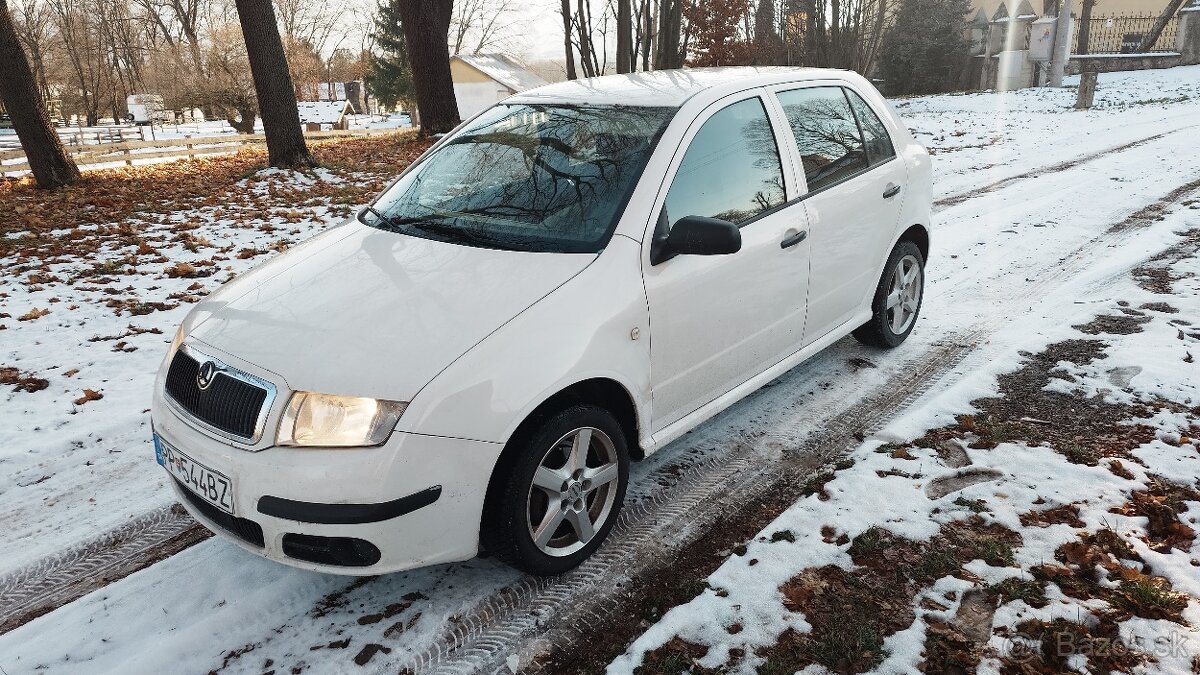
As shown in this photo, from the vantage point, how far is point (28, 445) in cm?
420

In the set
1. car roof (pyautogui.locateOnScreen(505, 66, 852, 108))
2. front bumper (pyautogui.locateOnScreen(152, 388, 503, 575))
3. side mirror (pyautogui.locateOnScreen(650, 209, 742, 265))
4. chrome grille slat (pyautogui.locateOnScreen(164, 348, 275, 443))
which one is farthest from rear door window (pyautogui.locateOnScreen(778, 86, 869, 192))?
chrome grille slat (pyautogui.locateOnScreen(164, 348, 275, 443))

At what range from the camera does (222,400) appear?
2.76 metres

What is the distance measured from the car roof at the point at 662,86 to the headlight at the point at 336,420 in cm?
202

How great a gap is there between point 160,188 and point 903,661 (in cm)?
1264

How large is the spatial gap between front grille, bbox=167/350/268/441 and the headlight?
0.14 meters

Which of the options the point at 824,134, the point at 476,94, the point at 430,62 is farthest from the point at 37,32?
the point at 824,134

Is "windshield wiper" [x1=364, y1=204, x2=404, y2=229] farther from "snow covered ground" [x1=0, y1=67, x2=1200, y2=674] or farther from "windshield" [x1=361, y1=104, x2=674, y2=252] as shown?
"snow covered ground" [x1=0, y1=67, x2=1200, y2=674]

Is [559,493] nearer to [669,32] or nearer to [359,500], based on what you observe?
[359,500]

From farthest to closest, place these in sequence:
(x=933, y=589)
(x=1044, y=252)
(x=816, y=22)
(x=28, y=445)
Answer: (x=816, y=22) < (x=1044, y=252) < (x=28, y=445) < (x=933, y=589)

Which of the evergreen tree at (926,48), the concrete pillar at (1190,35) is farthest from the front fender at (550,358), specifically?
the concrete pillar at (1190,35)

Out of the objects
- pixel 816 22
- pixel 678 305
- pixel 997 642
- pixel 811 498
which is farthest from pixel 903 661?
pixel 816 22

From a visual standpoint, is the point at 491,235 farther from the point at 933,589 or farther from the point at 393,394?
the point at 933,589

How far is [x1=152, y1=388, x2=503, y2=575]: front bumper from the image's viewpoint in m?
2.54

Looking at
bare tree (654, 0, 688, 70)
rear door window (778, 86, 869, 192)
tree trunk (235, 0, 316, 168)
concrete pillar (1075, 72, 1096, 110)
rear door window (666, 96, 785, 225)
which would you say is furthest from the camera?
bare tree (654, 0, 688, 70)
